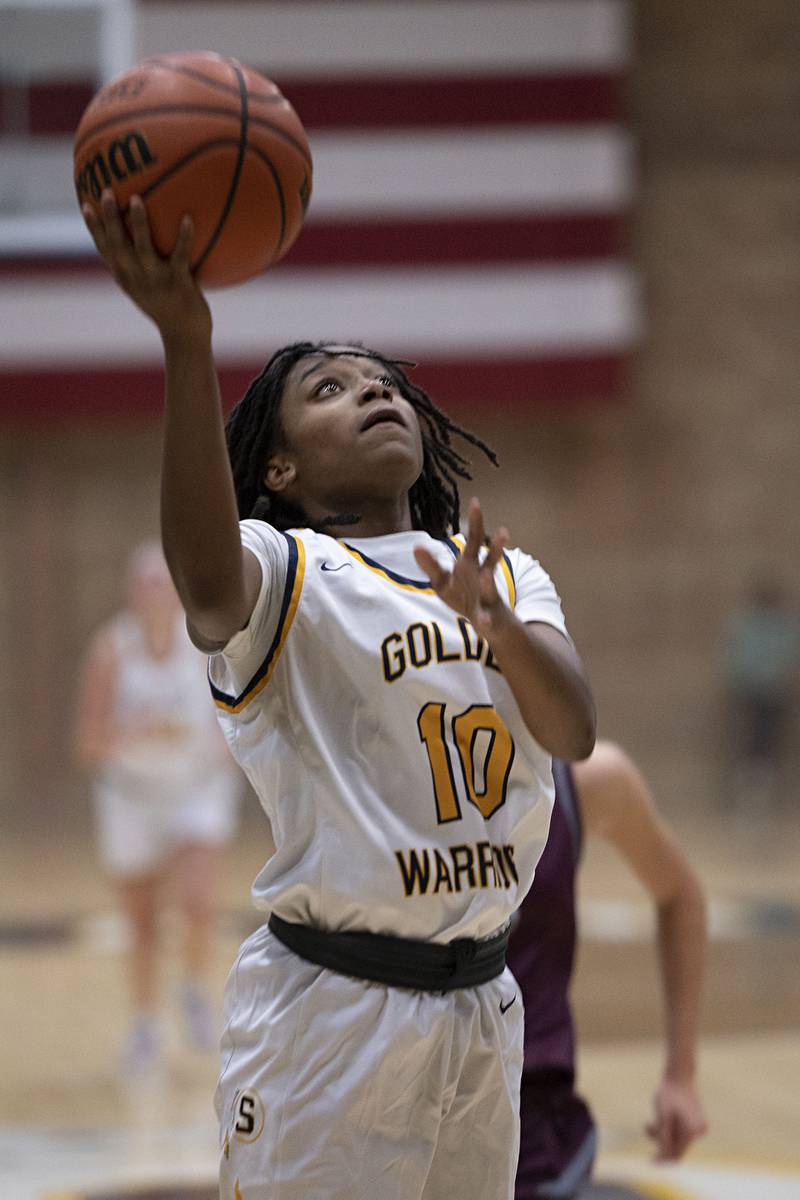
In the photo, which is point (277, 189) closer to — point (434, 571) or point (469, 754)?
point (434, 571)

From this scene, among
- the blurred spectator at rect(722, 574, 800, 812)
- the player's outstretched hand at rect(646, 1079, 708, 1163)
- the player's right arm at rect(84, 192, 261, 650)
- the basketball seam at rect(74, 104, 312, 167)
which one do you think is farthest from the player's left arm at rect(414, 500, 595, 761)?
the blurred spectator at rect(722, 574, 800, 812)

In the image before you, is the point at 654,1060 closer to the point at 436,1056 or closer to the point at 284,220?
the point at 436,1056

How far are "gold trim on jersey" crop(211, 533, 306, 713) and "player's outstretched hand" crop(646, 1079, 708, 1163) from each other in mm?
1156

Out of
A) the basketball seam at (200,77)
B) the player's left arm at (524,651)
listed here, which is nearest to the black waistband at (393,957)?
the player's left arm at (524,651)

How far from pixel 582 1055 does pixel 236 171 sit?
4.11 meters

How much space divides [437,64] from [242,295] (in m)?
2.18

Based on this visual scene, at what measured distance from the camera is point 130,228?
1692 millimetres

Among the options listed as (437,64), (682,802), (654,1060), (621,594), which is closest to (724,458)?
(621,594)

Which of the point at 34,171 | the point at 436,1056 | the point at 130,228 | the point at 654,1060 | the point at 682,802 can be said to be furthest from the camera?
the point at 682,802

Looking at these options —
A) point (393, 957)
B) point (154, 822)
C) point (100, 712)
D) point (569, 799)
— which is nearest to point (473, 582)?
point (393, 957)

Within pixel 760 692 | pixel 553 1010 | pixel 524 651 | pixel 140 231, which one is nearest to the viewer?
pixel 140 231

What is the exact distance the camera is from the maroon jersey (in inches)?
98.3

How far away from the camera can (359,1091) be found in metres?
1.86

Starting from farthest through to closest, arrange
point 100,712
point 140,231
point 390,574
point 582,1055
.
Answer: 1. point 100,712
2. point 582,1055
3. point 390,574
4. point 140,231
